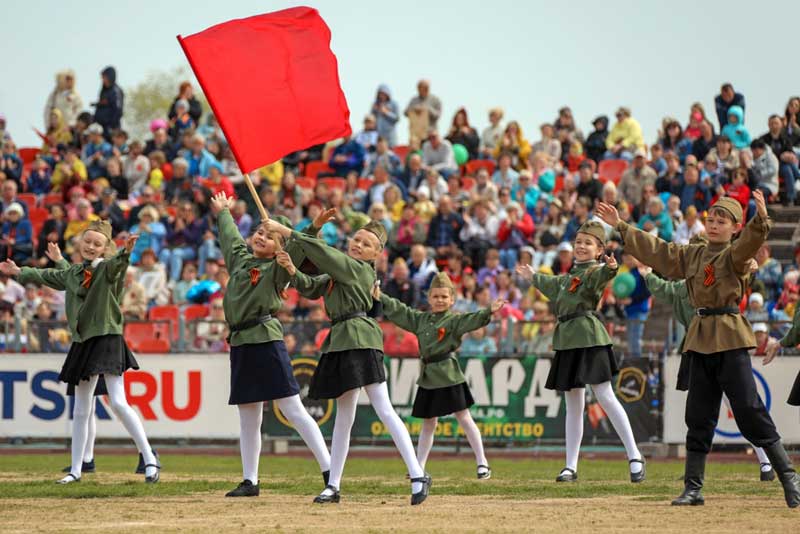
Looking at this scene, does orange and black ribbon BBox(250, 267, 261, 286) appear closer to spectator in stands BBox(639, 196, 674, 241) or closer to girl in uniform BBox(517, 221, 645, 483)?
girl in uniform BBox(517, 221, 645, 483)

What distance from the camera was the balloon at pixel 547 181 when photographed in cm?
2341

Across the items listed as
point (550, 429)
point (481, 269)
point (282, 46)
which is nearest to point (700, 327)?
point (282, 46)

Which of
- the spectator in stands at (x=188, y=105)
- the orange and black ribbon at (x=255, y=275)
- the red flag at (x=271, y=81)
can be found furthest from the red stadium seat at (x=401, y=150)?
the orange and black ribbon at (x=255, y=275)

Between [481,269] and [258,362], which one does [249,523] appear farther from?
[481,269]

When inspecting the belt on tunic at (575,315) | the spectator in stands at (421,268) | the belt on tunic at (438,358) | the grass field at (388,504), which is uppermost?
Answer: the spectator in stands at (421,268)

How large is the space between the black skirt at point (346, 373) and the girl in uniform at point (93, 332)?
2.21 meters

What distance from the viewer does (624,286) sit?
63.1 ft

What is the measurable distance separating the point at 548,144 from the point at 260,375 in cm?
1438

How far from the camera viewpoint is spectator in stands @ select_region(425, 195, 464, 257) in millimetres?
21906

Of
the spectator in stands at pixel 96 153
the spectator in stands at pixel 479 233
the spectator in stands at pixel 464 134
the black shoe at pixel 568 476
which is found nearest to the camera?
the black shoe at pixel 568 476

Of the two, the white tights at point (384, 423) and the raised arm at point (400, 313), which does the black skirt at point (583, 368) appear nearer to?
the raised arm at point (400, 313)

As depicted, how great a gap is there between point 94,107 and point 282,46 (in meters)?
17.7

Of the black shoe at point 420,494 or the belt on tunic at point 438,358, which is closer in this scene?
the black shoe at point 420,494

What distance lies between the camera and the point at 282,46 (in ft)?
39.3
